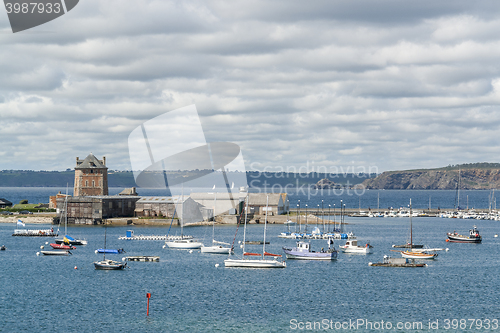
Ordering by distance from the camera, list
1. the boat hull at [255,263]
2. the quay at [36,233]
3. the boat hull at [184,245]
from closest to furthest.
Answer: the boat hull at [255,263] < the boat hull at [184,245] < the quay at [36,233]

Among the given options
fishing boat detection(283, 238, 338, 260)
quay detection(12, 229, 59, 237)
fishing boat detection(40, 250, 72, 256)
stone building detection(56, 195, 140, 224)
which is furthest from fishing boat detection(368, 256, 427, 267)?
stone building detection(56, 195, 140, 224)

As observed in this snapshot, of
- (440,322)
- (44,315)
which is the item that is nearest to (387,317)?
(440,322)

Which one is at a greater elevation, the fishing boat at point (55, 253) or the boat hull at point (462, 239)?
the boat hull at point (462, 239)

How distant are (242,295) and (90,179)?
333ft

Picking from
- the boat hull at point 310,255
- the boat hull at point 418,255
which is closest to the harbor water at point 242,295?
the boat hull at point 310,255

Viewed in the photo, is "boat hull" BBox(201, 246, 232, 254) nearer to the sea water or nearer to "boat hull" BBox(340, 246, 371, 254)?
the sea water

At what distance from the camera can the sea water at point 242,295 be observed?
43219 mm

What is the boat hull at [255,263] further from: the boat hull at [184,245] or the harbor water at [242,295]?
the boat hull at [184,245]

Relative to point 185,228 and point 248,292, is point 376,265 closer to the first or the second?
point 248,292

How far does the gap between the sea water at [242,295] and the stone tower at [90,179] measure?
6150 centimetres

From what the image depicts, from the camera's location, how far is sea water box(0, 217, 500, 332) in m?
43.2

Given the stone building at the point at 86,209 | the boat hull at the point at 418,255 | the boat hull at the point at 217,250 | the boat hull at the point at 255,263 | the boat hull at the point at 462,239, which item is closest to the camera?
the boat hull at the point at 255,263

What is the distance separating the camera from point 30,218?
444ft

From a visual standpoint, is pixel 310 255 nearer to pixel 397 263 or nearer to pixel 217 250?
pixel 397 263
